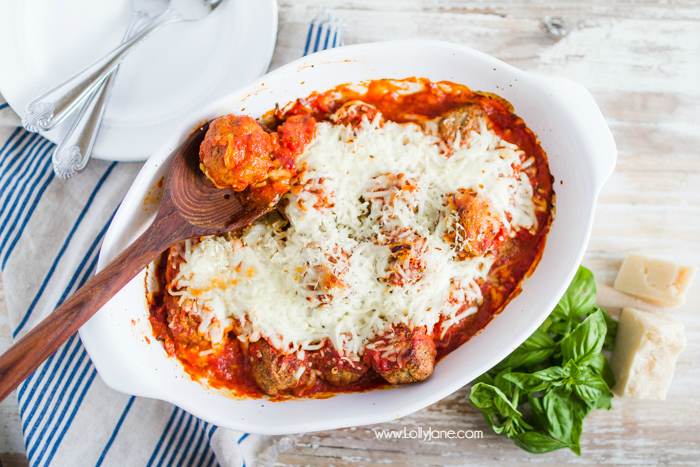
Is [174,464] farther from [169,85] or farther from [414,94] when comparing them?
[414,94]

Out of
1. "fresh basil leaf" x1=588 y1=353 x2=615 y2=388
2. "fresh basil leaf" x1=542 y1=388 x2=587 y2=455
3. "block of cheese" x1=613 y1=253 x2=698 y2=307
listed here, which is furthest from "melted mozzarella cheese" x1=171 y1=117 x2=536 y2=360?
"block of cheese" x1=613 y1=253 x2=698 y2=307

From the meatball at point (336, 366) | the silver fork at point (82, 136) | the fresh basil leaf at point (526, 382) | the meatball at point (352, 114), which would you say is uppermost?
the silver fork at point (82, 136)

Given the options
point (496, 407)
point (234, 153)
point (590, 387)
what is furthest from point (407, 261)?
point (590, 387)

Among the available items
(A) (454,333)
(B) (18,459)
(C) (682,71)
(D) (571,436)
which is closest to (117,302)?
(B) (18,459)

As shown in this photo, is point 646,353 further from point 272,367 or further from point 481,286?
point 272,367

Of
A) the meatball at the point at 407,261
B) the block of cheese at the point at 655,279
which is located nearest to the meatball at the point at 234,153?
the meatball at the point at 407,261

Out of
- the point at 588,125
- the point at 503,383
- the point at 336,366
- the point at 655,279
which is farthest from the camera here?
the point at 655,279

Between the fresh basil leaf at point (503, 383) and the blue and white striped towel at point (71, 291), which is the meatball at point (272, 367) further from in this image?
the fresh basil leaf at point (503, 383)
